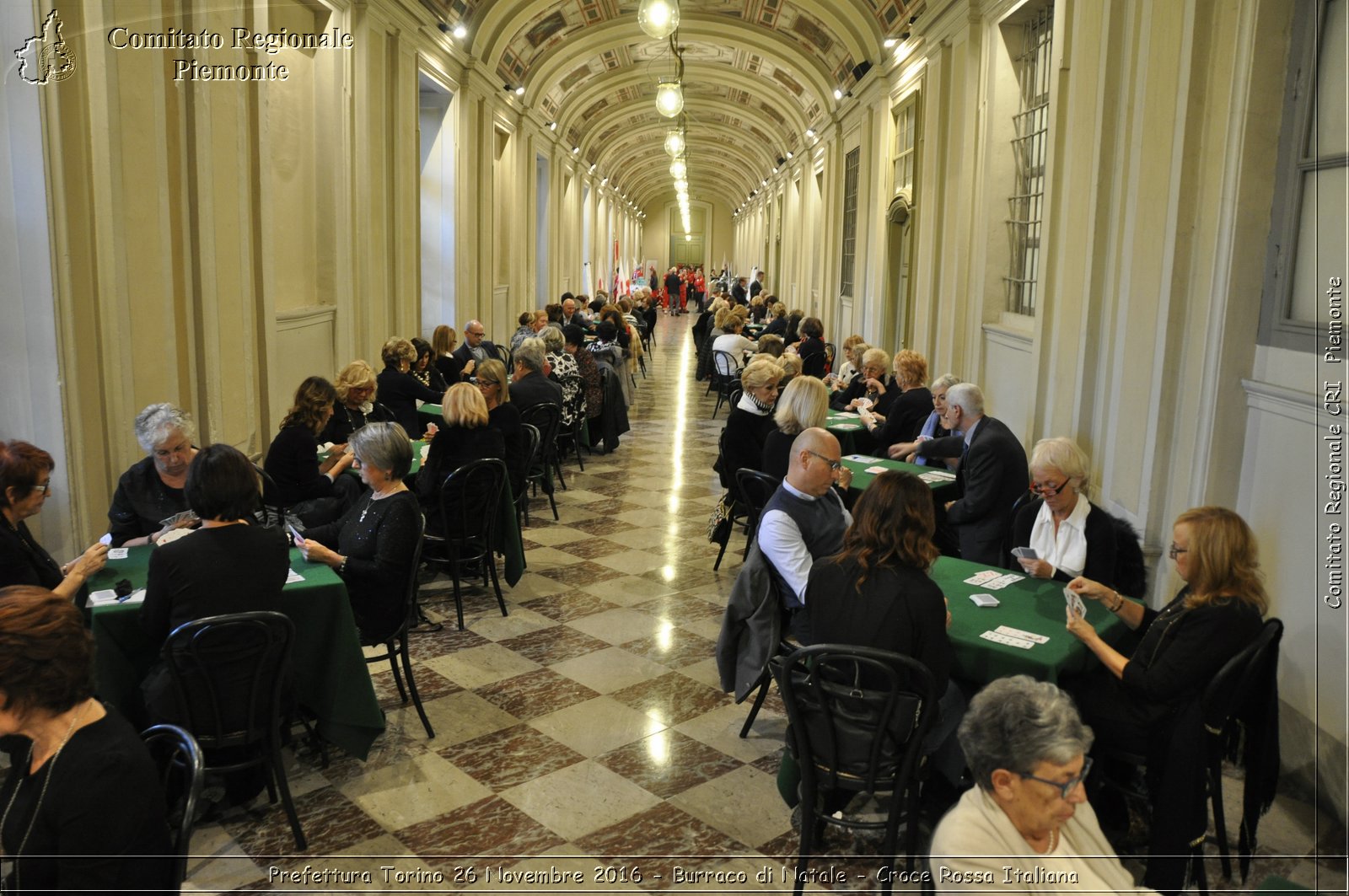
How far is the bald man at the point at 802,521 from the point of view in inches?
140

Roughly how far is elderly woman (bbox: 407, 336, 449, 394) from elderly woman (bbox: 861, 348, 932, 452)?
3776mm

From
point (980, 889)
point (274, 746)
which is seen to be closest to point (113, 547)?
point (274, 746)

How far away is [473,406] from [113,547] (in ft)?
6.33

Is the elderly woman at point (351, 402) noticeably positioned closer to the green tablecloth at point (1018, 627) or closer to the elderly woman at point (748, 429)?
the elderly woman at point (748, 429)

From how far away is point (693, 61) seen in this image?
1827cm

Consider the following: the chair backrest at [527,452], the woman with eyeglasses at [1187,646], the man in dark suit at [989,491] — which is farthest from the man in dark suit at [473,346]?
the woman with eyeglasses at [1187,646]

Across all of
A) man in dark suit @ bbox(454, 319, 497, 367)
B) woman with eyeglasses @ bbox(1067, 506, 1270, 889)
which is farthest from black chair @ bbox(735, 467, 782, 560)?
man in dark suit @ bbox(454, 319, 497, 367)

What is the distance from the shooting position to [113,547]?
3.90 m

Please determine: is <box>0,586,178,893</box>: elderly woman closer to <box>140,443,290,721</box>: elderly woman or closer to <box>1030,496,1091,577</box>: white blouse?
<box>140,443,290,721</box>: elderly woman

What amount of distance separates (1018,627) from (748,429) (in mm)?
2848

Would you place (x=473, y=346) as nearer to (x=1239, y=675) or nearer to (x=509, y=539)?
(x=509, y=539)

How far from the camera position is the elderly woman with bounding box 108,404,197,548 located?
13.0ft

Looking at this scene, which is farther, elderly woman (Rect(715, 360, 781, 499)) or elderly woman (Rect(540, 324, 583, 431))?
elderly woman (Rect(540, 324, 583, 431))

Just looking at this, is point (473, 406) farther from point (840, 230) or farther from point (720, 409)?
point (840, 230)
